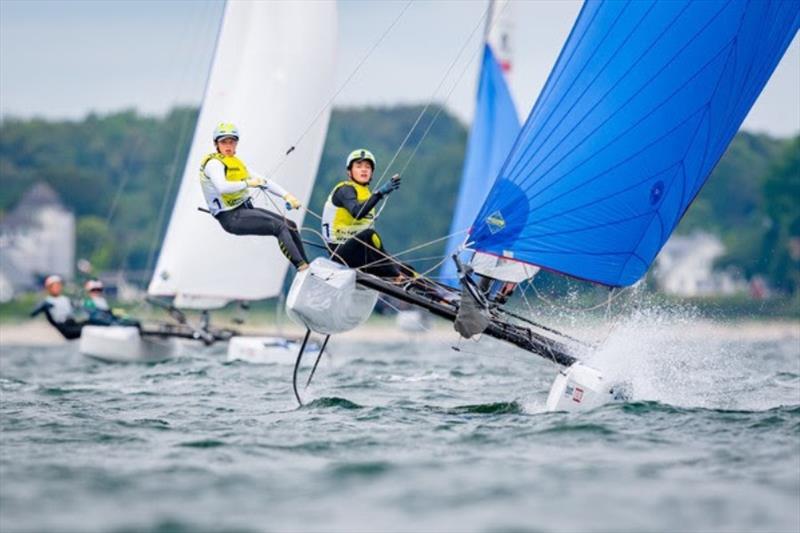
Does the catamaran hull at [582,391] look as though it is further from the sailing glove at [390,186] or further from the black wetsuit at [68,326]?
the black wetsuit at [68,326]

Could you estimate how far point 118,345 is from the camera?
21.4 meters

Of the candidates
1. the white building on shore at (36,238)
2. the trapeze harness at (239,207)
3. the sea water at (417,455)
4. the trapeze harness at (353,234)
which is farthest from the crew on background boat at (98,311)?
the white building on shore at (36,238)

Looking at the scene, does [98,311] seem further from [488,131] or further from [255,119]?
[488,131]

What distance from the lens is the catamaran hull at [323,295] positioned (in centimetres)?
1266

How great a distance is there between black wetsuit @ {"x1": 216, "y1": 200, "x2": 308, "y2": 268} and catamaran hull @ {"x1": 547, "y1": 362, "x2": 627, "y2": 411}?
225cm

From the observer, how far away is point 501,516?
8227 mm

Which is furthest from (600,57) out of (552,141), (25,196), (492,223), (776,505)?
(25,196)

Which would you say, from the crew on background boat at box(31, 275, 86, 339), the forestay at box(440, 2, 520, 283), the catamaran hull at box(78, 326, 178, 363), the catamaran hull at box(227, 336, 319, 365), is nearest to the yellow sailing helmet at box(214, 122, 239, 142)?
the catamaran hull at box(227, 336, 319, 365)

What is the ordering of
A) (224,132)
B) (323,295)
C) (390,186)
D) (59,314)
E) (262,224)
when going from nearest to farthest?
1. (390,186)
2. (323,295)
3. (262,224)
4. (224,132)
5. (59,314)

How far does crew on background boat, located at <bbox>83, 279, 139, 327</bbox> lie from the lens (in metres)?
22.3

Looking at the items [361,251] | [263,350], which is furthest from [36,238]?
[361,251]

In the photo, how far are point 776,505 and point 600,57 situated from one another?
5.03m

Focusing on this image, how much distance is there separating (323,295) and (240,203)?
1.16 metres

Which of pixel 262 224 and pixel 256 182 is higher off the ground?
pixel 256 182
